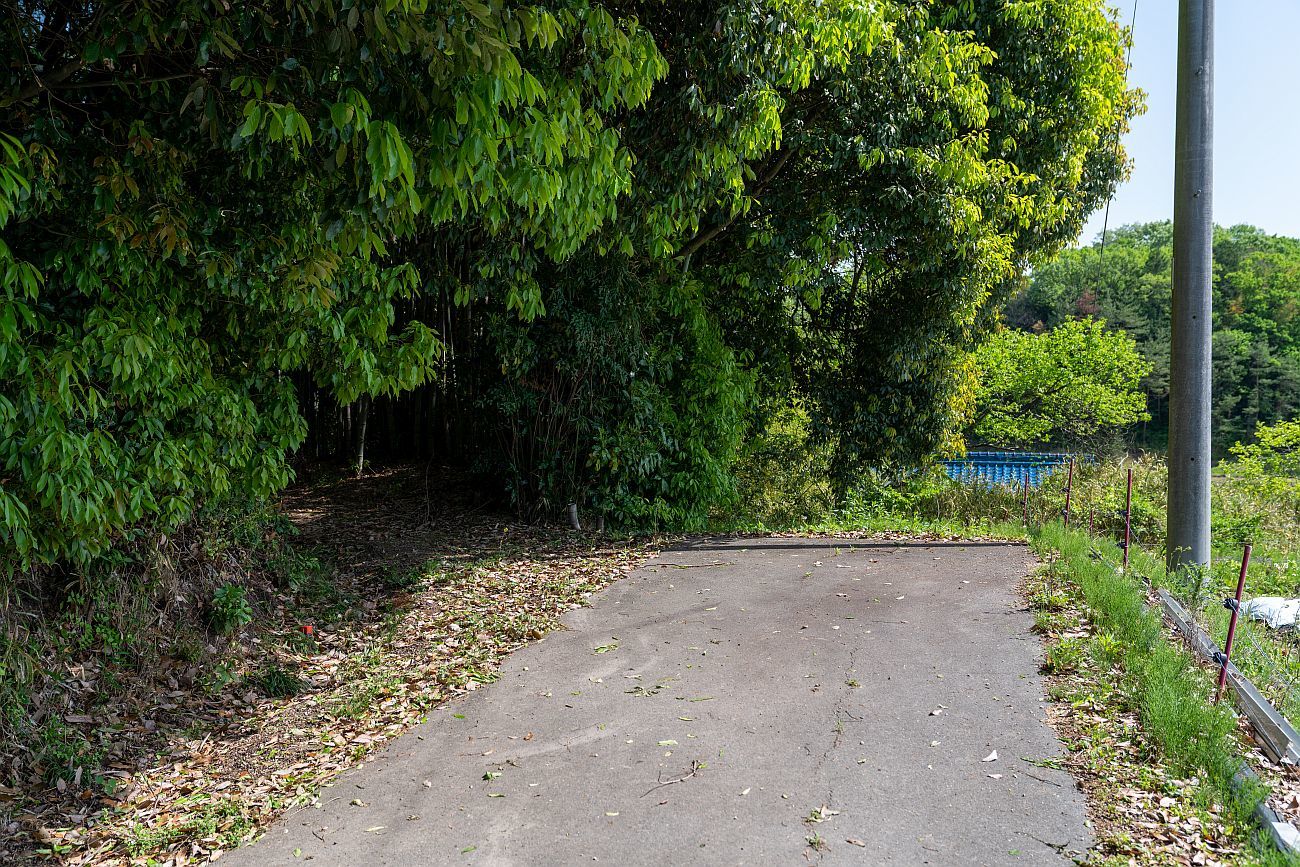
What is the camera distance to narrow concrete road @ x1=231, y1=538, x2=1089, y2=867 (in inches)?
135

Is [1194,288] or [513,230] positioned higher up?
[513,230]

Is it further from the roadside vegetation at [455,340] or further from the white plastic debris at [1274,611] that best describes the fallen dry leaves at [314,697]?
the white plastic debris at [1274,611]

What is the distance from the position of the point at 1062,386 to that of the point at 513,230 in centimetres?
2955

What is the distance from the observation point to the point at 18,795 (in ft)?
12.2

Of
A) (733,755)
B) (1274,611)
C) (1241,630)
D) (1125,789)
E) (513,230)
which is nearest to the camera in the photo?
(1125,789)

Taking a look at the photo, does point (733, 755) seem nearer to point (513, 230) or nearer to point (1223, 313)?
point (513, 230)

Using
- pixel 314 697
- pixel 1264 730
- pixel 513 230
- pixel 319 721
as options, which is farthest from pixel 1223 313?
pixel 319 721

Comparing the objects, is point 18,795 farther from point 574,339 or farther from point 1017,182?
point 1017,182

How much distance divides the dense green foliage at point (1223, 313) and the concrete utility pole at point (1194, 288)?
34688 mm

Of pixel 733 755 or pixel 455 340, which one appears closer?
pixel 733 755

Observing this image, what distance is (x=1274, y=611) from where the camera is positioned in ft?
22.6

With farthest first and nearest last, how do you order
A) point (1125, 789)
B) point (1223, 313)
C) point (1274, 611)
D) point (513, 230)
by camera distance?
point (1223, 313), point (1274, 611), point (513, 230), point (1125, 789)

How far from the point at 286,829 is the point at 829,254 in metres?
8.02

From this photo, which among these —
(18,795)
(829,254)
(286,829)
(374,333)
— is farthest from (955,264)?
(18,795)
